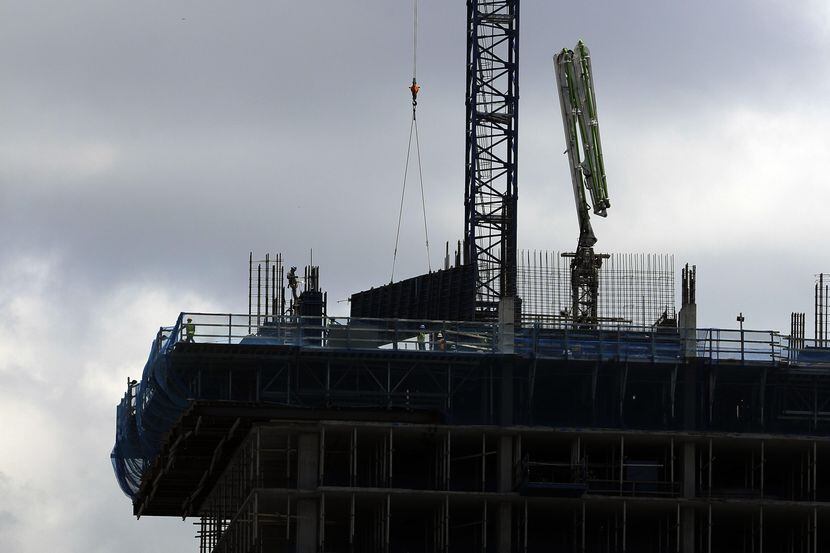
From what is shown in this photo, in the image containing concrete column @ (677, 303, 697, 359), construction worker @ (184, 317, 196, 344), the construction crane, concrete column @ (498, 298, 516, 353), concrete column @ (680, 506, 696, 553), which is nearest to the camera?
construction worker @ (184, 317, 196, 344)

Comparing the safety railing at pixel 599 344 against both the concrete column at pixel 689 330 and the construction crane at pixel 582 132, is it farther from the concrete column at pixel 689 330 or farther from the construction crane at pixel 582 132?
the construction crane at pixel 582 132

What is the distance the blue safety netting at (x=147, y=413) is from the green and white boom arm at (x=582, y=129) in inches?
1171

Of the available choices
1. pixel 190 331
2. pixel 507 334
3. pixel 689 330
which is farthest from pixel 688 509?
pixel 190 331

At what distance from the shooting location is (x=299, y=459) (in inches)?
4365

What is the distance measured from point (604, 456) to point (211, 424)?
1768 centimetres

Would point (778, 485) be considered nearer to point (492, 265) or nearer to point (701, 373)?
point (701, 373)

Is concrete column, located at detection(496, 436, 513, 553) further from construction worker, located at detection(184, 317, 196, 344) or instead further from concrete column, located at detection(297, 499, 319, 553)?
construction worker, located at detection(184, 317, 196, 344)

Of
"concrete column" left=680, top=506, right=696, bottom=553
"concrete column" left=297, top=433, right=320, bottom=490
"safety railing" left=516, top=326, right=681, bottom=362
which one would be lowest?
"concrete column" left=680, top=506, right=696, bottom=553

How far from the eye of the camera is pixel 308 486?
111 metres

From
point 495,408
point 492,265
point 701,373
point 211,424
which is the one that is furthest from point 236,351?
point 492,265

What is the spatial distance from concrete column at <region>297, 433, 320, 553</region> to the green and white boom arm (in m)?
38.4

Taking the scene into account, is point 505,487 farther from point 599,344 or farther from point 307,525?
point 307,525

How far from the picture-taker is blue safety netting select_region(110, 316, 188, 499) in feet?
369

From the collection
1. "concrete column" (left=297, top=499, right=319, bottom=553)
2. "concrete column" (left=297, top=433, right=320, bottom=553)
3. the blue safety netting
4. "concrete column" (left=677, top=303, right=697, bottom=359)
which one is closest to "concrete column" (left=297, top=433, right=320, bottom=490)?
"concrete column" (left=297, top=433, right=320, bottom=553)
